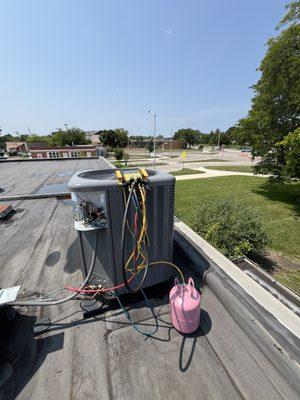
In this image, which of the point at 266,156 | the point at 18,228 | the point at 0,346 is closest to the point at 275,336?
the point at 0,346

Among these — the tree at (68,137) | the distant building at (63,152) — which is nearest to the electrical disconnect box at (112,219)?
the distant building at (63,152)

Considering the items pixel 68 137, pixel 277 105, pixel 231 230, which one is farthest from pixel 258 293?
pixel 68 137

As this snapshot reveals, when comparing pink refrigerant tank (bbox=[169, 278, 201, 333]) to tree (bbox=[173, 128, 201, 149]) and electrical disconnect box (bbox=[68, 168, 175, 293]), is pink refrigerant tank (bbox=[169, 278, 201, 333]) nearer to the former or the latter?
electrical disconnect box (bbox=[68, 168, 175, 293])

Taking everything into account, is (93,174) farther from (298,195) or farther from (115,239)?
(298,195)

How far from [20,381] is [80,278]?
1012 millimetres

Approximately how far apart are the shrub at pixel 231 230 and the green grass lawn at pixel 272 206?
0.76 meters

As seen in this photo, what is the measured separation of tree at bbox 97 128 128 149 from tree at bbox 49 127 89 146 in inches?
260

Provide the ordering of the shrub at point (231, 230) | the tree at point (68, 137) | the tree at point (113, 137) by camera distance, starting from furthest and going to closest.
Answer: the tree at point (113, 137) → the tree at point (68, 137) → the shrub at point (231, 230)

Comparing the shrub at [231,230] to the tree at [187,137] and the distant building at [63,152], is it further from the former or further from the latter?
the tree at [187,137]

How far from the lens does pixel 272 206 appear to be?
379 inches

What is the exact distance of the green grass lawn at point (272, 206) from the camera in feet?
18.6

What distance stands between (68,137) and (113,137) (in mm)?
13732

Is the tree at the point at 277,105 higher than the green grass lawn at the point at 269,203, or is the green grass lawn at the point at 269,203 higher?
the tree at the point at 277,105

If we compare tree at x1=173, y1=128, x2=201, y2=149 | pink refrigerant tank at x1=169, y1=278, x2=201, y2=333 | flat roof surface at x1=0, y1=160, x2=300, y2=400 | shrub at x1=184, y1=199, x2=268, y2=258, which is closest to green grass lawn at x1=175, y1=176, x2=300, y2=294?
shrub at x1=184, y1=199, x2=268, y2=258
